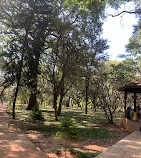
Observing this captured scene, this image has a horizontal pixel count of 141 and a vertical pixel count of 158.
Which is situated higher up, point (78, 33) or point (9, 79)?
point (78, 33)

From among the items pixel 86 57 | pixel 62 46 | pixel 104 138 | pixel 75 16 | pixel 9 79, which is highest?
pixel 75 16

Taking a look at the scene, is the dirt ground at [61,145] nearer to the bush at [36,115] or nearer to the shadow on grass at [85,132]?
the shadow on grass at [85,132]

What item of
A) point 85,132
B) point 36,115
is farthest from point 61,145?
point 36,115

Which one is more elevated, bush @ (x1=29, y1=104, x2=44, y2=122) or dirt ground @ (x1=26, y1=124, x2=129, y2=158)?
bush @ (x1=29, y1=104, x2=44, y2=122)

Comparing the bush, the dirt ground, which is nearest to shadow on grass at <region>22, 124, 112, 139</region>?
the dirt ground

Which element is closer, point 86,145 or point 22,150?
point 22,150

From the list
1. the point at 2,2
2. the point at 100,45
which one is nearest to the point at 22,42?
the point at 2,2

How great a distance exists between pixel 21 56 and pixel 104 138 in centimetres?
953

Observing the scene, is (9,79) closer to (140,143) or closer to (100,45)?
(100,45)

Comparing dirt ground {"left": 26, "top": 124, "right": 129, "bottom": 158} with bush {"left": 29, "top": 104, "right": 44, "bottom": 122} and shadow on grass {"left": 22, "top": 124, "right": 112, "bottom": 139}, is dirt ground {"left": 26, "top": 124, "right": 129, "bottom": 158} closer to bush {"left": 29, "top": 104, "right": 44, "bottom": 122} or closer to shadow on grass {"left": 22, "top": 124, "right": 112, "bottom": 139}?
shadow on grass {"left": 22, "top": 124, "right": 112, "bottom": 139}

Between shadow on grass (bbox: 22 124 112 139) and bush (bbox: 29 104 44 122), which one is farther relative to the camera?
bush (bbox: 29 104 44 122)

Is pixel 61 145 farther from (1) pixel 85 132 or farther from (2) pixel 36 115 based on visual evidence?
(2) pixel 36 115

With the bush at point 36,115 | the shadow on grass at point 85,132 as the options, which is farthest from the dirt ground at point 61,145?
the bush at point 36,115

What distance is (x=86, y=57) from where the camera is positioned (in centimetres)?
1393
